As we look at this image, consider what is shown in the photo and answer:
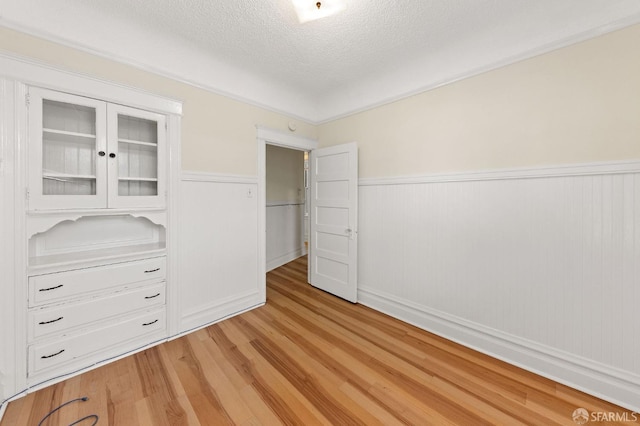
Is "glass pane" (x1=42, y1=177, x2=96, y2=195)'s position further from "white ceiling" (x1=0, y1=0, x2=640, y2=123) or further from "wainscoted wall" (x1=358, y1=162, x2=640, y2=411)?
"wainscoted wall" (x1=358, y1=162, x2=640, y2=411)

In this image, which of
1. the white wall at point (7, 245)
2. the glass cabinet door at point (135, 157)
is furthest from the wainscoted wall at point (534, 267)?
the white wall at point (7, 245)

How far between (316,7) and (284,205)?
12.0ft

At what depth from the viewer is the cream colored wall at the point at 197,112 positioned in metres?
1.77

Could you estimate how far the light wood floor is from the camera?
5.01 ft

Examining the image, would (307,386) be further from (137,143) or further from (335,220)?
(137,143)

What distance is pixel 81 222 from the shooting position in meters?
2.12

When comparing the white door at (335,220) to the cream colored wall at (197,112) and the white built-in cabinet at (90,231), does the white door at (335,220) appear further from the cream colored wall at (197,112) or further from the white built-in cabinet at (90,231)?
the white built-in cabinet at (90,231)

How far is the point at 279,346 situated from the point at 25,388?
1759mm

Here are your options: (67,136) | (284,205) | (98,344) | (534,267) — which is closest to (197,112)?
(67,136)

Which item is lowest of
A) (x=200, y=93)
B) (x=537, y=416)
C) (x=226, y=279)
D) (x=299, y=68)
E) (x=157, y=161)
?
(x=537, y=416)

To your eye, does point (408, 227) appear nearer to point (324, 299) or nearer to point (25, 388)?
point (324, 299)

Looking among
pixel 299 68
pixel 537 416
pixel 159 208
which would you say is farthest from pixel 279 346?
pixel 299 68

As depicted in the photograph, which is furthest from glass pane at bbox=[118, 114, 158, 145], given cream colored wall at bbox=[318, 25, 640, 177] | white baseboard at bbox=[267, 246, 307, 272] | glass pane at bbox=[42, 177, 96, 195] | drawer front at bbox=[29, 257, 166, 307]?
white baseboard at bbox=[267, 246, 307, 272]

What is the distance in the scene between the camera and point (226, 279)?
277cm
